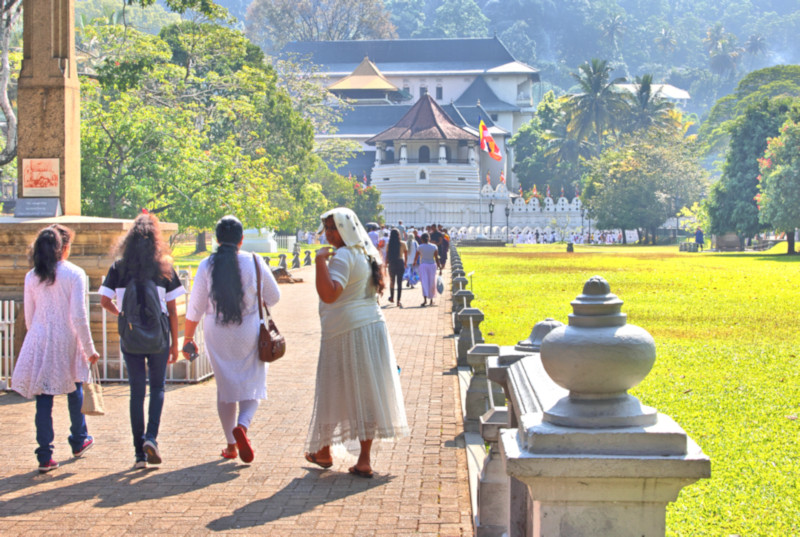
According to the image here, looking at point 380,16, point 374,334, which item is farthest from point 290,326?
point 380,16

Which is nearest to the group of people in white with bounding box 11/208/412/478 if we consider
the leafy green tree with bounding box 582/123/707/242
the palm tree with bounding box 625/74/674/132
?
the leafy green tree with bounding box 582/123/707/242

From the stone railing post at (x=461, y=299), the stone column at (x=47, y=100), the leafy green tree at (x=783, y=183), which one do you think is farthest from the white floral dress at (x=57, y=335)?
the leafy green tree at (x=783, y=183)

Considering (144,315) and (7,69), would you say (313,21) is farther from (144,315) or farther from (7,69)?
(144,315)

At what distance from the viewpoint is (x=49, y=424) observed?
20.6ft

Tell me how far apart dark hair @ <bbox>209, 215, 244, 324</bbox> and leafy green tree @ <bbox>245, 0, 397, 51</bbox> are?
111 meters

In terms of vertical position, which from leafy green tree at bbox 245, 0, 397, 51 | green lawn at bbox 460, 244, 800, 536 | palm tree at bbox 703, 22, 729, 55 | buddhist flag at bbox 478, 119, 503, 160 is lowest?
green lawn at bbox 460, 244, 800, 536

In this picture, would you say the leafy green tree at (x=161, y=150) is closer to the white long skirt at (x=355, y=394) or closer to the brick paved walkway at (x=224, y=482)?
the brick paved walkway at (x=224, y=482)

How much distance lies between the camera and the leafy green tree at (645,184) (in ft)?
213

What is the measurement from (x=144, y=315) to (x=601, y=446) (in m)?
4.15

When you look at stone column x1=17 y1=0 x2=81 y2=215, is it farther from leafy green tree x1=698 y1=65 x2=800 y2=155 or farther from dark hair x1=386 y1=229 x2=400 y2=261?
leafy green tree x1=698 y1=65 x2=800 y2=155

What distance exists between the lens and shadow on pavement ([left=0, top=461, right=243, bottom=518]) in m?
5.59

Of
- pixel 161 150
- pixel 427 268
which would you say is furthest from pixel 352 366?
pixel 161 150

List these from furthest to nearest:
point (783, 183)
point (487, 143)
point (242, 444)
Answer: point (487, 143), point (783, 183), point (242, 444)

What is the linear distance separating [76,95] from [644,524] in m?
9.18
